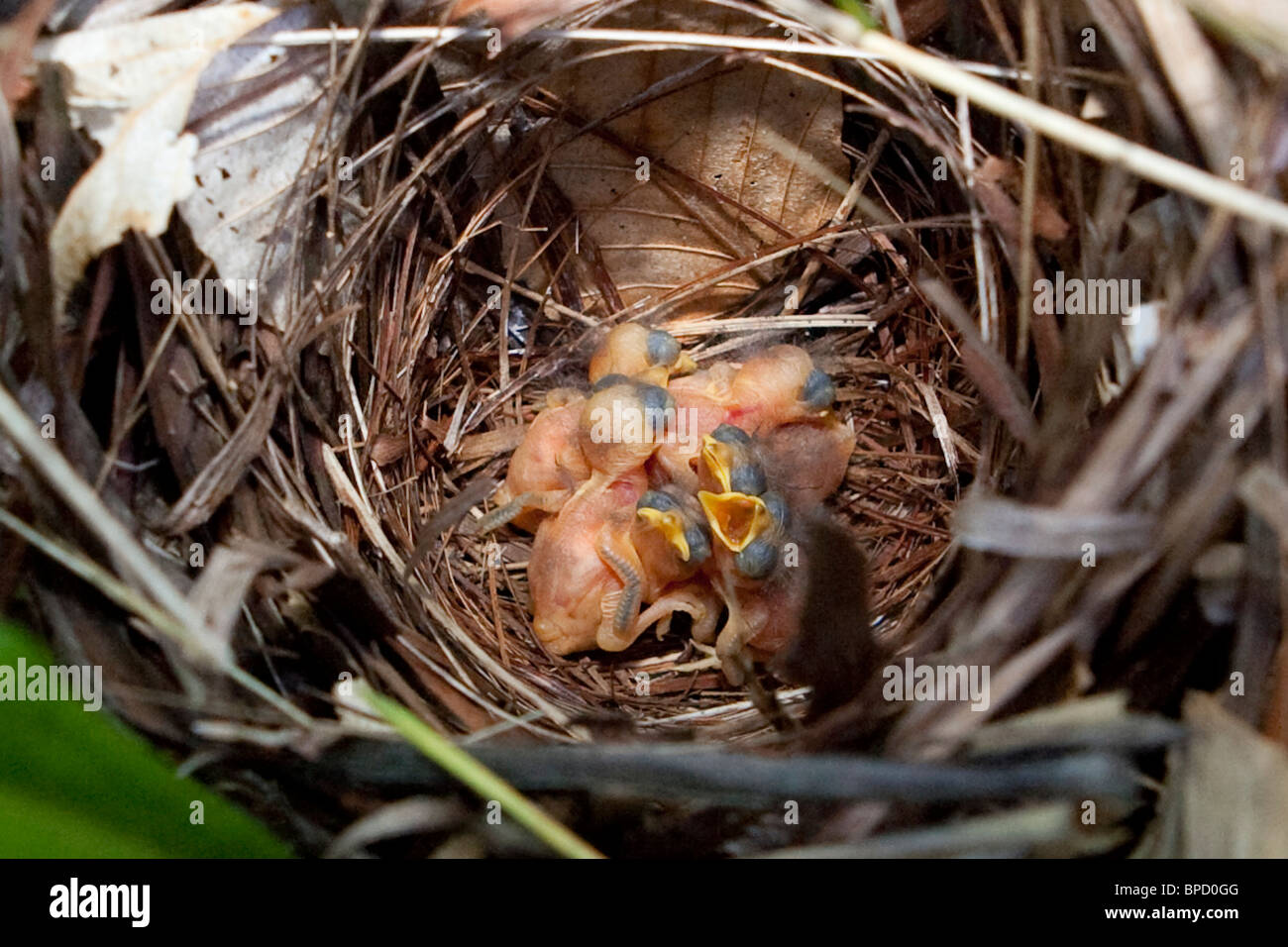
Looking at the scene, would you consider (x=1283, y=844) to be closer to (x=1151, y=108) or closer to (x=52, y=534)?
(x=1151, y=108)

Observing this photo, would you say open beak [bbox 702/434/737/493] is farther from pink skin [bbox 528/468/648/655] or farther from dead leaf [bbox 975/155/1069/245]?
dead leaf [bbox 975/155/1069/245]

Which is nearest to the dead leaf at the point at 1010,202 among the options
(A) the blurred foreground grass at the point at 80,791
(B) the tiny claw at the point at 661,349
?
(B) the tiny claw at the point at 661,349

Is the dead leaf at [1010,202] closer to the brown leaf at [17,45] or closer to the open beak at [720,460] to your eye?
the open beak at [720,460]

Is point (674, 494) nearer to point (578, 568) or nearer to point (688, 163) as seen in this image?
point (578, 568)

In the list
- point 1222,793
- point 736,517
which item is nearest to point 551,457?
point 736,517

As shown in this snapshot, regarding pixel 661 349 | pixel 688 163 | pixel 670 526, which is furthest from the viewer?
pixel 688 163

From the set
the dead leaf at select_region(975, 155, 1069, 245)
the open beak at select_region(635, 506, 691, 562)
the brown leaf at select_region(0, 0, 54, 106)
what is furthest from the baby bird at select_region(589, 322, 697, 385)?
the brown leaf at select_region(0, 0, 54, 106)
